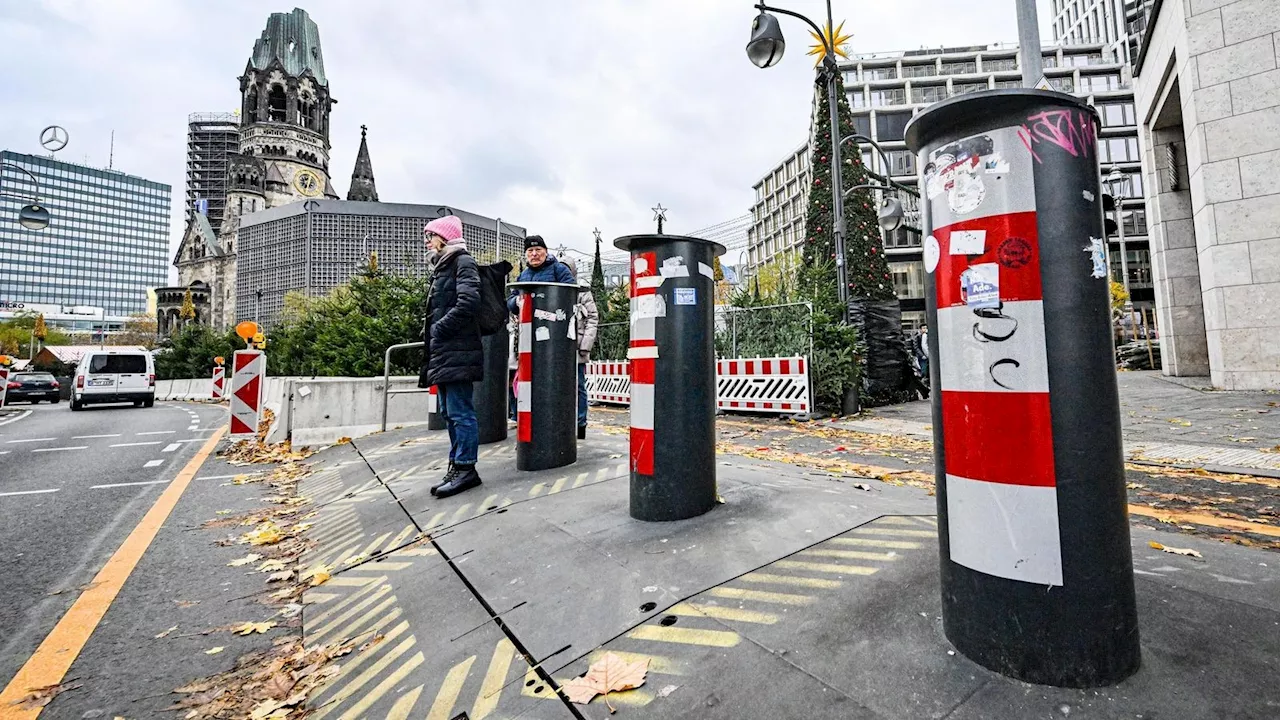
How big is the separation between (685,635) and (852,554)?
919 millimetres

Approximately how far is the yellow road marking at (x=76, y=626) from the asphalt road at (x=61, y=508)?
0.16 feet

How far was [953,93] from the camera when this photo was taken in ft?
182

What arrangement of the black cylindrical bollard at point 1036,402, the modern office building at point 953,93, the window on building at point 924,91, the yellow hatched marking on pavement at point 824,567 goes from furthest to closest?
the window on building at point 924,91, the modern office building at point 953,93, the yellow hatched marking on pavement at point 824,567, the black cylindrical bollard at point 1036,402

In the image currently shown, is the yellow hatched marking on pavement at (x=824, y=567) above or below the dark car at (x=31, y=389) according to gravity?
below

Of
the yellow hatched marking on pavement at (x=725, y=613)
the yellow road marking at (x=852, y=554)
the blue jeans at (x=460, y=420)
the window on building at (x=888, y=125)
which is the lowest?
the yellow hatched marking on pavement at (x=725, y=613)

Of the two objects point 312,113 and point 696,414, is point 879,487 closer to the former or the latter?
point 696,414

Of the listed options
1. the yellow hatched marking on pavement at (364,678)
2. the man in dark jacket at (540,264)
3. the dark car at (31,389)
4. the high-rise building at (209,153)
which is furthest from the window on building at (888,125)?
the high-rise building at (209,153)

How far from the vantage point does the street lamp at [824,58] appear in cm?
898

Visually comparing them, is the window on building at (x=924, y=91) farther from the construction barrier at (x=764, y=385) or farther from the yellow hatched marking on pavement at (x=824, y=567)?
the yellow hatched marking on pavement at (x=824, y=567)

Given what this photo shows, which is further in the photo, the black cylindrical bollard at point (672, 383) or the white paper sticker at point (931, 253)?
the black cylindrical bollard at point (672, 383)

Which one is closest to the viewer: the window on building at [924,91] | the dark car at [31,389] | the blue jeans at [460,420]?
the blue jeans at [460,420]

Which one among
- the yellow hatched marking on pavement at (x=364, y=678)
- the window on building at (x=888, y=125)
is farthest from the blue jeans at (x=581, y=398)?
the window on building at (x=888, y=125)

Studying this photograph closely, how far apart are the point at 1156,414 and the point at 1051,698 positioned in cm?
847

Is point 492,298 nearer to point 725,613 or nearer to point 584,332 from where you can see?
point 584,332
